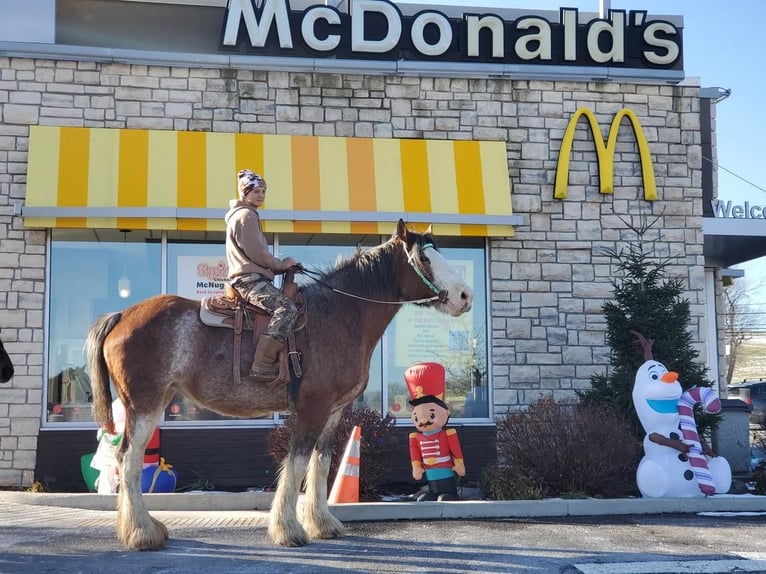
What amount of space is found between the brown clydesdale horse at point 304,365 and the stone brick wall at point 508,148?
4.64m

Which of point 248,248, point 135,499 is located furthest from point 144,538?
point 248,248

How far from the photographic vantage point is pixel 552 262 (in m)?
11.7

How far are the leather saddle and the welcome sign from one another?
592 cm

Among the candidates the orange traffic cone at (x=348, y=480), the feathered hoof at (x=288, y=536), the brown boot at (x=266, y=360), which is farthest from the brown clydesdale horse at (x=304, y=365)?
the orange traffic cone at (x=348, y=480)

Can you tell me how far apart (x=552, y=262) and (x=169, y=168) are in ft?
18.1

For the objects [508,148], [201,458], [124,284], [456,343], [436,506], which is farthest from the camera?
[508,148]

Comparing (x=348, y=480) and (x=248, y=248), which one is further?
(x=348, y=480)

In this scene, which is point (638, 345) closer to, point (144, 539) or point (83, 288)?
point (144, 539)

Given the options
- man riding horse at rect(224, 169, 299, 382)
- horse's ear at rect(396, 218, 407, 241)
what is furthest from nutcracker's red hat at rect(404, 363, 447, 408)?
man riding horse at rect(224, 169, 299, 382)

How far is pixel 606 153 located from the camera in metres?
11.9

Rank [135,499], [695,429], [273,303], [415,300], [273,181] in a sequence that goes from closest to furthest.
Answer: [135,499]
[273,303]
[415,300]
[695,429]
[273,181]

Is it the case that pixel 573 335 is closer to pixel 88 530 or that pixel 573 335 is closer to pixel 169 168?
pixel 169 168

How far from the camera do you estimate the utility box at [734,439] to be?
1102 centimetres

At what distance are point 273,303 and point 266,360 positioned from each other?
46cm
